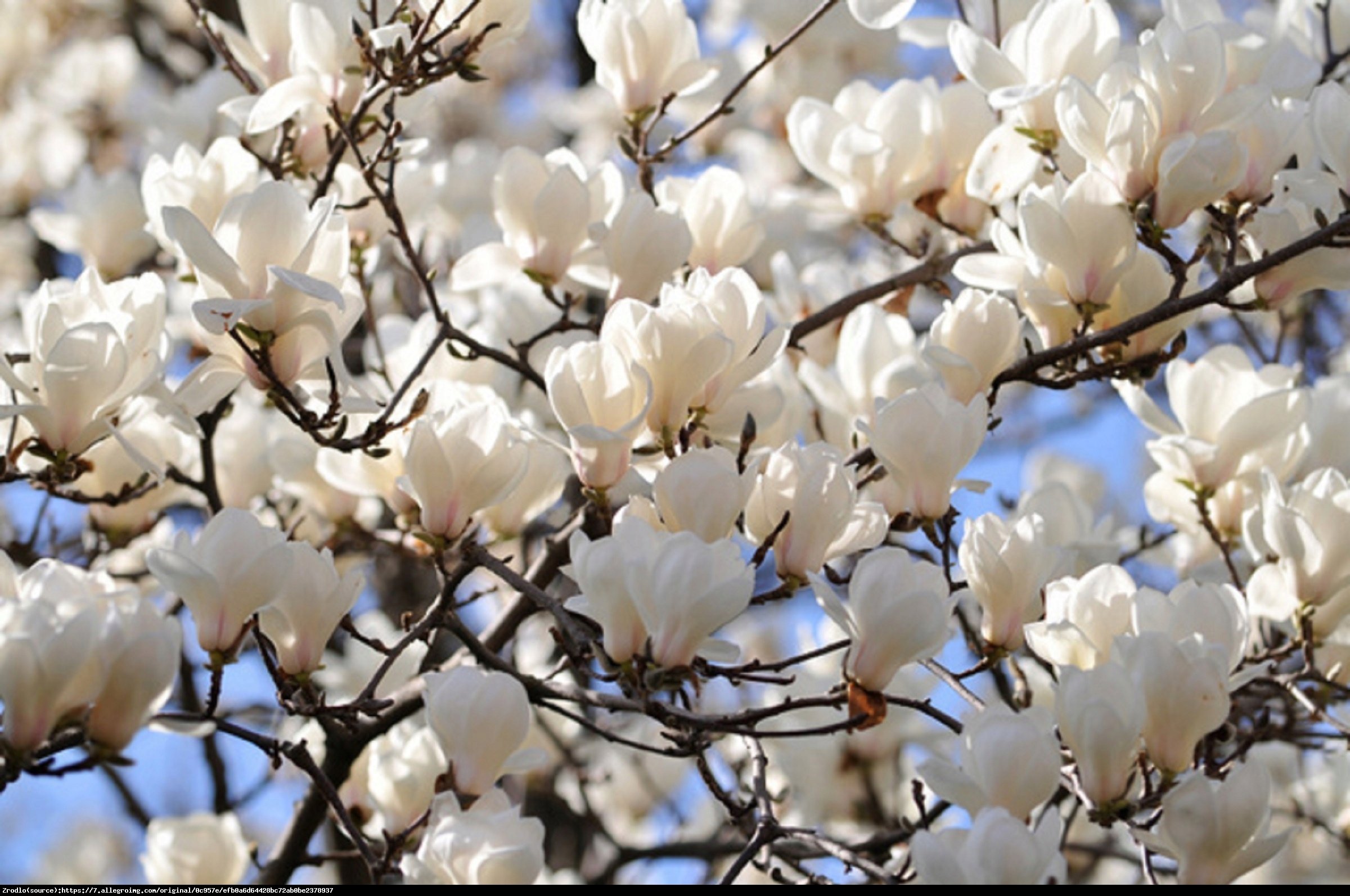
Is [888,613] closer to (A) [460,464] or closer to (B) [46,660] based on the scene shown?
(A) [460,464]

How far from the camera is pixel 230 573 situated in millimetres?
1172

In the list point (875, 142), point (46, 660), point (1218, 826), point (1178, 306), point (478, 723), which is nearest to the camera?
point (46, 660)

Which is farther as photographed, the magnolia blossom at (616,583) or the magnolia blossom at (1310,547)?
the magnolia blossom at (1310,547)

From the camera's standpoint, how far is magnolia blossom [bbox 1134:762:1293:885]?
1.11m

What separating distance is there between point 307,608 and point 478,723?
18cm

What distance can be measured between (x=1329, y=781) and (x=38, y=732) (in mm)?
1651

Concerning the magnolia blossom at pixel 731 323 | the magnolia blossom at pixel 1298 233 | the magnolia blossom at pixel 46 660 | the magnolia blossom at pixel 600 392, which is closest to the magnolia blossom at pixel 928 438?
the magnolia blossom at pixel 731 323

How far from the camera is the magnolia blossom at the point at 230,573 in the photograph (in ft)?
3.83

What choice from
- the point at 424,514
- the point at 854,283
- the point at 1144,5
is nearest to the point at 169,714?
the point at 424,514

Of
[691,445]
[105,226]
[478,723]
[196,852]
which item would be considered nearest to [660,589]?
[478,723]

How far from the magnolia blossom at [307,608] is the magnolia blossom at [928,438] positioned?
1.56 feet

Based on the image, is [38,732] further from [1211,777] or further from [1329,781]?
[1329,781]

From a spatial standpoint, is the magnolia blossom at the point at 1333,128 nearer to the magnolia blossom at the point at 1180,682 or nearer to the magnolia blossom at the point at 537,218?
the magnolia blossom at the point at 1180,682

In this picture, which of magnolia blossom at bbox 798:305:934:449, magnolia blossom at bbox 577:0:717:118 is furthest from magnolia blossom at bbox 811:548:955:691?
magnolia blossom at bbox 577:0:717:118
